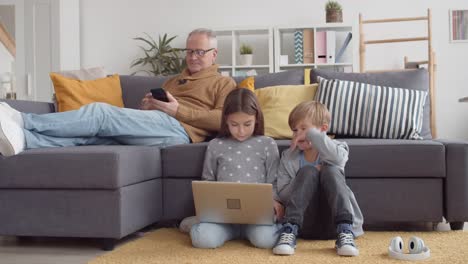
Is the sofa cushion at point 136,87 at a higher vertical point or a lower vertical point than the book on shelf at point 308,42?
lower

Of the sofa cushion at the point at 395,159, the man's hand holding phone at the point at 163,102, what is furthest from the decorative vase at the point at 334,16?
the sofa cushion at the point at 395,159

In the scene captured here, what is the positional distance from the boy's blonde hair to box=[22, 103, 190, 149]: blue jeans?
0.73m

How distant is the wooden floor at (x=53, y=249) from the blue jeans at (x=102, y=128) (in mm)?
408

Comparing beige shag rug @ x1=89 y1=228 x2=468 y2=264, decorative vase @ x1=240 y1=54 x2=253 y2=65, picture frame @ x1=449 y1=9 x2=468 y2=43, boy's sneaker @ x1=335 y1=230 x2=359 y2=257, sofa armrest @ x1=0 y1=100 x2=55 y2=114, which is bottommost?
beige shag rug @ x1=89 y1=228 x2=468 y2=264

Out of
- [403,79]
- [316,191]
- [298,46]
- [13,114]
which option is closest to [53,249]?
[13,114]

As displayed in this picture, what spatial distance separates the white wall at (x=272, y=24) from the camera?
16.6 ft

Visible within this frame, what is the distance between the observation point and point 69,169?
7.32 ft

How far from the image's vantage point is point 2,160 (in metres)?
2.27

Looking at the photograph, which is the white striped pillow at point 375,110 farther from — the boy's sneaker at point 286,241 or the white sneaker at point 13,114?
the white sneaker at point 13,114

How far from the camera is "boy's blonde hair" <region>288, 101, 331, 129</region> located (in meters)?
2.25

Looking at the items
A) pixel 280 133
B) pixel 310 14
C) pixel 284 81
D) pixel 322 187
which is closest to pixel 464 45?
pixel 310 14

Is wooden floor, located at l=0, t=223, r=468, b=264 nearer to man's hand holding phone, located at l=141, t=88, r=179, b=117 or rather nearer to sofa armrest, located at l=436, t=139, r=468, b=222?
sofa armrest, located at l=436, t=139, r=468, b=222

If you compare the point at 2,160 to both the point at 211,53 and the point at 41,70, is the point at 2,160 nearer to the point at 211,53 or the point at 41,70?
the point at 211,53

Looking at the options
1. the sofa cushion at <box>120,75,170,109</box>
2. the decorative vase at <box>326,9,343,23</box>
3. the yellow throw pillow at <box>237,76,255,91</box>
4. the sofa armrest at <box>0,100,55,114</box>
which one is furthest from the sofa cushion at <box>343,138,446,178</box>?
the decorative vase at <box>326,9,343,23</box>
